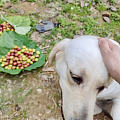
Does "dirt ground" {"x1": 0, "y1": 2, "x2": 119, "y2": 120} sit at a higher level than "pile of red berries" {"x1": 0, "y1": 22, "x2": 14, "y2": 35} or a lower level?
lower

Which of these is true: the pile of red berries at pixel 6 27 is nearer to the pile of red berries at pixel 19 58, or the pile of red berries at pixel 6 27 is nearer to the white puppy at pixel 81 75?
the pile of red berries at pixel 19 58

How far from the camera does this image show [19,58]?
295 cm

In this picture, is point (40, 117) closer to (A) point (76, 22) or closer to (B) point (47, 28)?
(B) point (47, 28)

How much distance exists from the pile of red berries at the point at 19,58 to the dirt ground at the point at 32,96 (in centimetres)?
12

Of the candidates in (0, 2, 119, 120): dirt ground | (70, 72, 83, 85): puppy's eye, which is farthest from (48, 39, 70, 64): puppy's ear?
(0, 2, 119, 120): dirt ground

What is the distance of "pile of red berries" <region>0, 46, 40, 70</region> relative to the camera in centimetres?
288

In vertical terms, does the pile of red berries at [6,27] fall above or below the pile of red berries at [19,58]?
above

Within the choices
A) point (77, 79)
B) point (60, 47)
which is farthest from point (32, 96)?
point (77, 79)

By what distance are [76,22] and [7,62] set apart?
1398mm

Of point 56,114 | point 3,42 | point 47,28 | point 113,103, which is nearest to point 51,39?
point 47,28

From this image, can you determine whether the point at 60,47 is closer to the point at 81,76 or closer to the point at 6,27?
the point at 81,76

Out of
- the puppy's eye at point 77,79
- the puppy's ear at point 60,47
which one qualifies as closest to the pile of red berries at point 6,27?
the puppy's ear at point 60,47

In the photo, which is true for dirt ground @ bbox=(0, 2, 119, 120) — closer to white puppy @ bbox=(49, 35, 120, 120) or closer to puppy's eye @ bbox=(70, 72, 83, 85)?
white puppy @ bbox=(49, 35, 120, 120)

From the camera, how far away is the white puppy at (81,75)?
1729 mm
